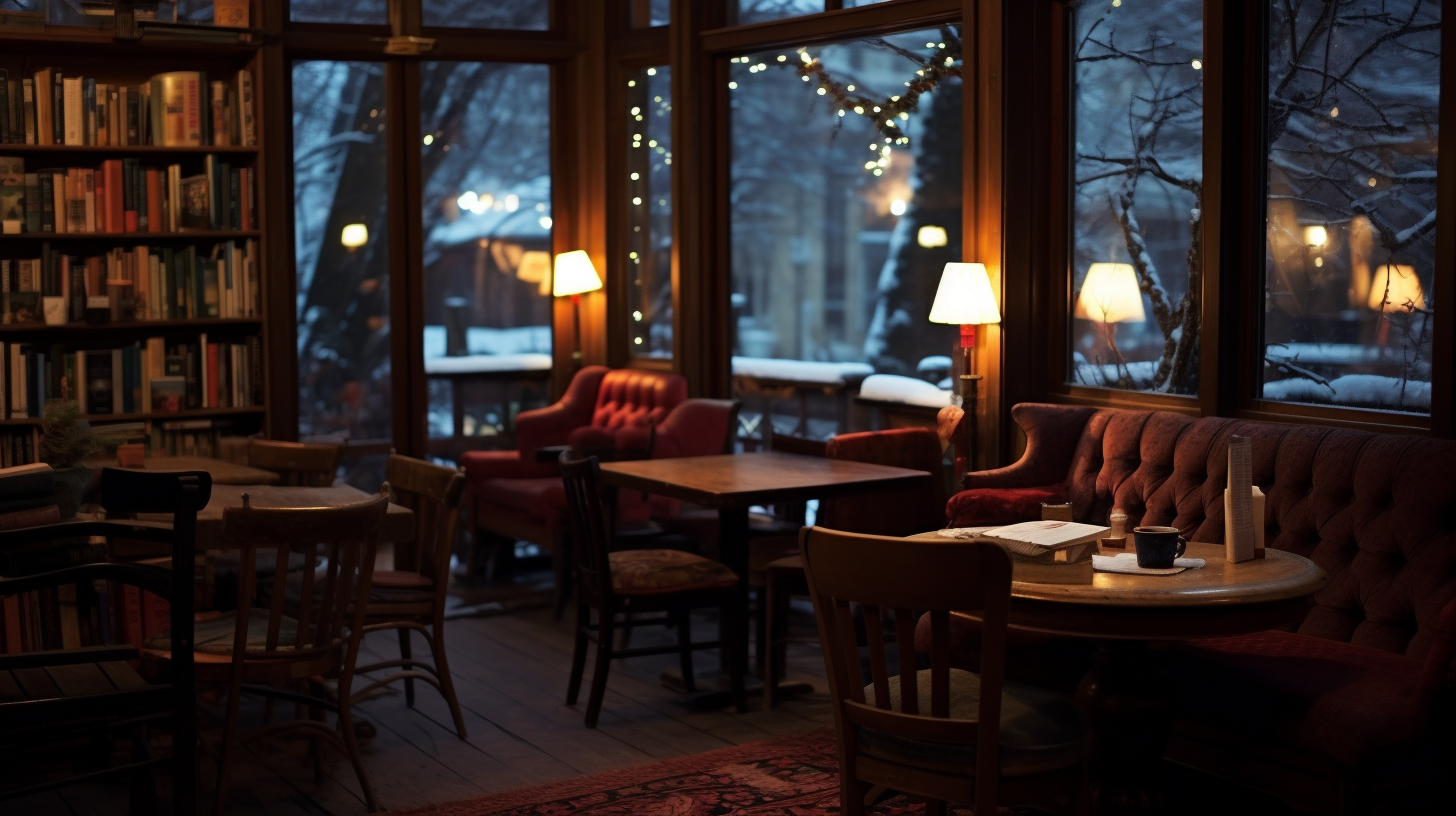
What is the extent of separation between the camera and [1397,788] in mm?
3344

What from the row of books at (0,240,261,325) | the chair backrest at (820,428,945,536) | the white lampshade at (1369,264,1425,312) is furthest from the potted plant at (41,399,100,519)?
the white lampshade at (1369,264,1425,312)

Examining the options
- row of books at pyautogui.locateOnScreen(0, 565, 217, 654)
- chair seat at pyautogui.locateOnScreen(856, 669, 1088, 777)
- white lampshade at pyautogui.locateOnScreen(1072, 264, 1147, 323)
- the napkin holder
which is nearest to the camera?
chair seat at pyautogui.locateOnScreen(856, 669, 1088, 777)

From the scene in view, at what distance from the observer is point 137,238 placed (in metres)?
6.99

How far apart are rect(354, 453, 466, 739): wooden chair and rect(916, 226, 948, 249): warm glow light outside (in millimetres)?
2766

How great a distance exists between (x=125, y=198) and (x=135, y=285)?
418 millimetres

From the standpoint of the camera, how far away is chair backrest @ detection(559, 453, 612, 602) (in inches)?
186

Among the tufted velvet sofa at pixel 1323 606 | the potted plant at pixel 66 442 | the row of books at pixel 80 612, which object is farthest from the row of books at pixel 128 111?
the tufted velvet sofa at pixel 1323 606

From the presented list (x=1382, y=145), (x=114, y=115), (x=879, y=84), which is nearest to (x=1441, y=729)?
(x=1382, y=145)

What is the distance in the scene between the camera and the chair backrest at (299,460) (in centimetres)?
541

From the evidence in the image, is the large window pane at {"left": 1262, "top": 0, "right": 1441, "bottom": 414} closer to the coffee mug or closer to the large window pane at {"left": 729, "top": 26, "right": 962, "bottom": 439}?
the large window pane at {"left": 729, "top": 26, "right": 962, "bottom": 439}

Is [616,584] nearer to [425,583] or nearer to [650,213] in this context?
[425,583]

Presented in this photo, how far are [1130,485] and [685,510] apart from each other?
2.75m

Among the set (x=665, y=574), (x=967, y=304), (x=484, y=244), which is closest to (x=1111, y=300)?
(x=967, y=304)

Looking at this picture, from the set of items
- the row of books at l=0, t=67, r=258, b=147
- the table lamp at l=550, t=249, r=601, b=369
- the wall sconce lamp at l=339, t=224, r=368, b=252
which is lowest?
the table lamp at l=550, t=249, r=601, b=369
